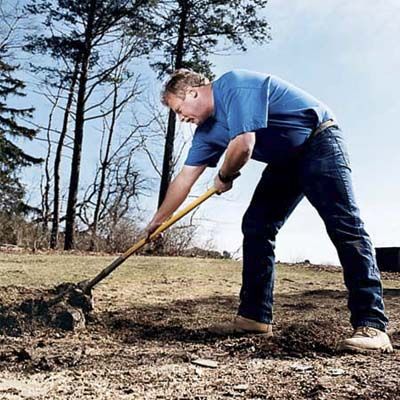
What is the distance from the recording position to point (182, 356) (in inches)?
103

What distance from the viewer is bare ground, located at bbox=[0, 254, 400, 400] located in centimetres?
209

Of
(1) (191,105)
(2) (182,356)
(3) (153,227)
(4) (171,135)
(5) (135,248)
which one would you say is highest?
(4) (171,135)

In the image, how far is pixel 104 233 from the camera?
56.9 ft

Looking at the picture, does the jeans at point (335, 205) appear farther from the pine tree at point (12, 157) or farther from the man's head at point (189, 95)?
the pine tree at point (12, 157)

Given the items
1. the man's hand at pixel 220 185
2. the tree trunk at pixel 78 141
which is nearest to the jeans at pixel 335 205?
the man's hand at pixel 220 185

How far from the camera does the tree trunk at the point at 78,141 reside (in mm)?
15938

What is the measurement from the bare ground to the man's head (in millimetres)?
1140

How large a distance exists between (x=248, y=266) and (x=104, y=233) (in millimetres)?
14366

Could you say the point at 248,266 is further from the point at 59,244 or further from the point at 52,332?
the point at 59,244

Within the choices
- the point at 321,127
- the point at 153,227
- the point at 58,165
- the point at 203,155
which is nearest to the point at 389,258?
the point at 153,227

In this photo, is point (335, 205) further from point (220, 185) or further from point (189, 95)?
point (189, 95)

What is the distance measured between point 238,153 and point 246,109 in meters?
0.20

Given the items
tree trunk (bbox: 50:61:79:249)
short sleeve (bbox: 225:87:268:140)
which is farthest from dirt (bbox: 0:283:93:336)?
tree trunk (bbox: 50:61:79:249)

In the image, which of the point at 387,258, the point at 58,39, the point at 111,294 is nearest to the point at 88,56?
the point at 58,39
